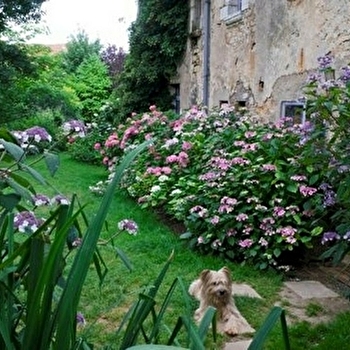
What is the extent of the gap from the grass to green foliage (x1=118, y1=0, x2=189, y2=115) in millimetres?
5452

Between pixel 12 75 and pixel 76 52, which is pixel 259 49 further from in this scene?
pixel 76 52

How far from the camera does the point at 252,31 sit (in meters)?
7.98

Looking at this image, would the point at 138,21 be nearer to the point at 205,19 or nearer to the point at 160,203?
the point at 205,19

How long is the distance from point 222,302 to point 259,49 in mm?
5213

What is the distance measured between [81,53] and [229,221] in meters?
17.4

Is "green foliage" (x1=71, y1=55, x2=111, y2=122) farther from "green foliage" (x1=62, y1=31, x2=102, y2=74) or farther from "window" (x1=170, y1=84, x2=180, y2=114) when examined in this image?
"window" (x1=170, y1=84, x2=180, y2=114)

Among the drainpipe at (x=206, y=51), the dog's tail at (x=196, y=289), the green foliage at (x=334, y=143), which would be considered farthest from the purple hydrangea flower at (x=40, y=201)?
the drainpipe at (x=206, y=51)

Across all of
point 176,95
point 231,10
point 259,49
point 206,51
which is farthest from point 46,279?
point 176,95

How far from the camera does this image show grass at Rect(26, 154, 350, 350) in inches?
124

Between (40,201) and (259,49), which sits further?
(259,49)

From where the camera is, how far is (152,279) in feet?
13.6

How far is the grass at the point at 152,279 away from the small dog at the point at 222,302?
96mm

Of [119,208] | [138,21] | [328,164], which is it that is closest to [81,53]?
[138,21]

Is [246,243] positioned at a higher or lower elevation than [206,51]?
lower
